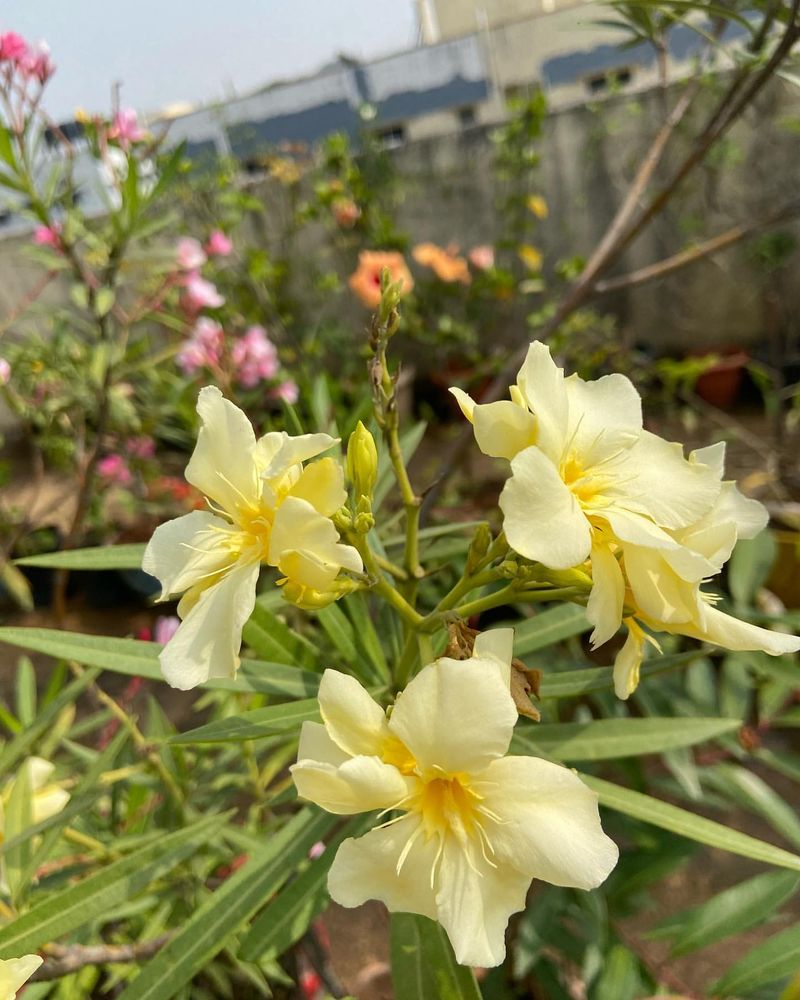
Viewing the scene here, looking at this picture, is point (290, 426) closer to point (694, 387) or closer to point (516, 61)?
point (694, 387)

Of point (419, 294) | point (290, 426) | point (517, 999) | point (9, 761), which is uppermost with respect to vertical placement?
point (290, 426)

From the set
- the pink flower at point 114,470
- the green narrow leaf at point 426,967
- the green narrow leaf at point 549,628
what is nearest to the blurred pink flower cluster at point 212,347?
the pink flower at point 114,470

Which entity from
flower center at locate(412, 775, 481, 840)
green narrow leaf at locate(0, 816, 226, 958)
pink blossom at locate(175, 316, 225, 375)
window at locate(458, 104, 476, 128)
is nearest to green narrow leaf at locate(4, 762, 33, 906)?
green narrow leaf at locate(0, 816, 226, 958)

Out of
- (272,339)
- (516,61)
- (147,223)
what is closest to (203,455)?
(147,223)

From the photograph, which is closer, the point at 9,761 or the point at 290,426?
the point at 290,426

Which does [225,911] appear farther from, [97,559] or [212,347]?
[212,347]
